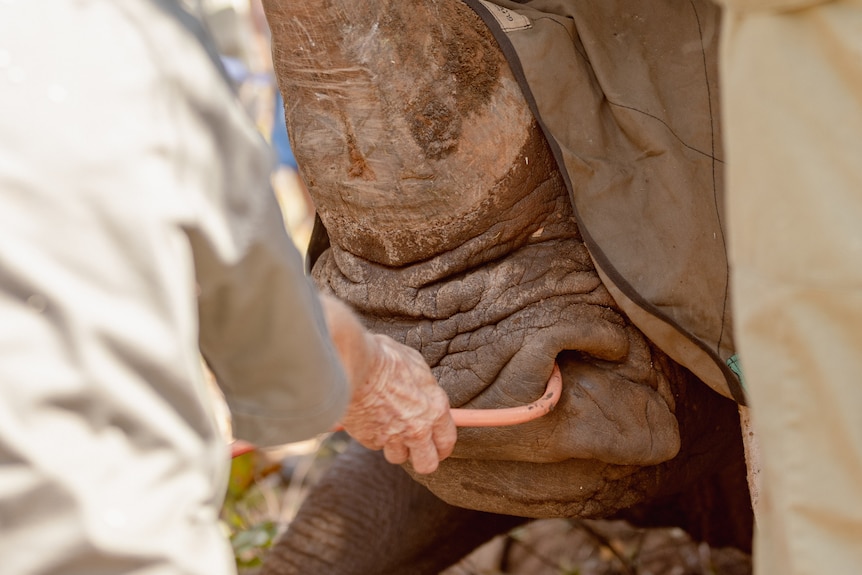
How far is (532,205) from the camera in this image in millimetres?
1908

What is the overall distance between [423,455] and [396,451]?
4 centimetres

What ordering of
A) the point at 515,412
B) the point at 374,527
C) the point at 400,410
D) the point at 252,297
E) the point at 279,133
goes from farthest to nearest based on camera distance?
1. the point at 279,133
2. the point at 374,527
3. the point at 515,412
4. the point at 400,410
5. the point at 252,297

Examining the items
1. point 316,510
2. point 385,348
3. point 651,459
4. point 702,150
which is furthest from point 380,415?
point 316,510

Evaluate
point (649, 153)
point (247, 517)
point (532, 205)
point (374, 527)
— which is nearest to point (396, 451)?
point (532, 205)

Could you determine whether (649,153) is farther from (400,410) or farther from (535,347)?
(400,410)

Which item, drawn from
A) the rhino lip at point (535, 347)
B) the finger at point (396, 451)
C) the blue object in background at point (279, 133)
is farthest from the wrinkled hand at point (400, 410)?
the blue object in background at point (279, 133)

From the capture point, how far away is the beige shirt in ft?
2.83

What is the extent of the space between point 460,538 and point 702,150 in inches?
50.8

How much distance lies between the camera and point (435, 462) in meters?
1.60

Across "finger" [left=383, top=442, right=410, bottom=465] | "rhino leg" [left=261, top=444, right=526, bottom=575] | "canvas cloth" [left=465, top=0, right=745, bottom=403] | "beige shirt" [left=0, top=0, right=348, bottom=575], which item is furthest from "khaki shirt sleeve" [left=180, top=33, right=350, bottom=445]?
"rhino leg" [left=261, top=444, right=526, bottom=575]

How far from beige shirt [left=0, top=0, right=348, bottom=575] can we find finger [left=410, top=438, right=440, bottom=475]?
1.88ft

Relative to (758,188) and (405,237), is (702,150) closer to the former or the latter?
(405,237)

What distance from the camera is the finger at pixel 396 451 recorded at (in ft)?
5.16

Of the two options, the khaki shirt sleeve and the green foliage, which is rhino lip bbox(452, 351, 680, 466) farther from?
the green foliage
